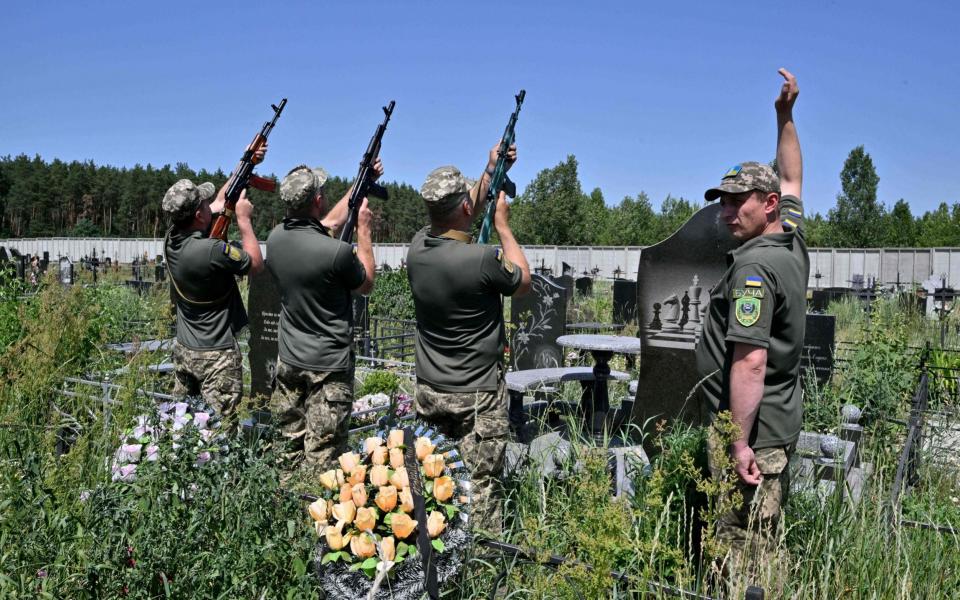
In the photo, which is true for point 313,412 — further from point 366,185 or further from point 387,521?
point 387,521

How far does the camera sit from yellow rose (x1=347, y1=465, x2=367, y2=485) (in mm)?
2635

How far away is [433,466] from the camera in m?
2.65

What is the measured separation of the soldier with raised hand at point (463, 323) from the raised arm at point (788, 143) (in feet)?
4.37

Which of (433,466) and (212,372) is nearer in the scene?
(433,466)

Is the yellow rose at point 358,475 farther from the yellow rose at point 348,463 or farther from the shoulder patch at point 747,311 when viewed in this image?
the shoulder patch at point 747,311

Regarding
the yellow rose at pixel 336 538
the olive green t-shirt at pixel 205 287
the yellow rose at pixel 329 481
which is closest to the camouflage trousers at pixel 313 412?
the olive green t-shirt at pixel 205 287

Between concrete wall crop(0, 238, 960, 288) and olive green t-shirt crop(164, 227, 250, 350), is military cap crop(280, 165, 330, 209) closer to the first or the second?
olive green t-shirt crop(164, 227, 250, 350)

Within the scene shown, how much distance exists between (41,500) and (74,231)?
277 ft

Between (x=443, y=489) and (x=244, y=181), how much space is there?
156 inches

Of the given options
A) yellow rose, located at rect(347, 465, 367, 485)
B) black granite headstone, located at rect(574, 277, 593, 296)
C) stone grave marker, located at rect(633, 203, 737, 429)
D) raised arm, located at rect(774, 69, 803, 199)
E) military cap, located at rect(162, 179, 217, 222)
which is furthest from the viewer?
black granite headstone, located at rect(574, 277, 593, 296)

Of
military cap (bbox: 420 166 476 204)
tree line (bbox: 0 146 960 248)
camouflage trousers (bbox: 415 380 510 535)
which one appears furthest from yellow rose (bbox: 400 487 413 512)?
tree line (bbox: 0 146 960 248)

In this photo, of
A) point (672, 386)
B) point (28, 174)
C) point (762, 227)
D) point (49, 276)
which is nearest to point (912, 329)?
point (672, 386)

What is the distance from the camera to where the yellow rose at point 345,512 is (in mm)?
2504

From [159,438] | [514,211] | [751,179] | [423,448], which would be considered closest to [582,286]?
[751,179]
